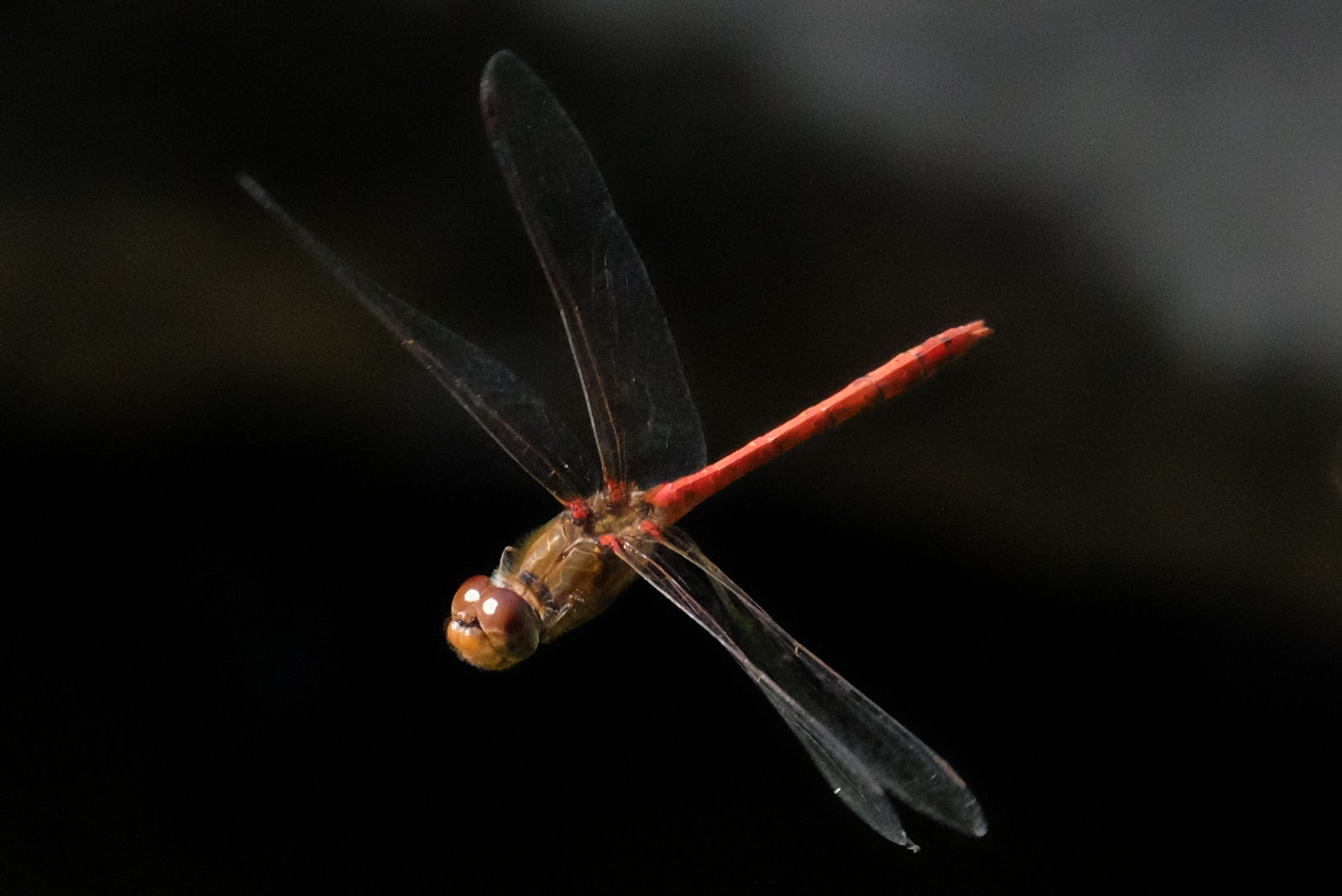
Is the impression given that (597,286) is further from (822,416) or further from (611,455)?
(822,416)

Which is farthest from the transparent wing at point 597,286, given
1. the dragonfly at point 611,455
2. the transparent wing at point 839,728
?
the transparent wing at point 839,728

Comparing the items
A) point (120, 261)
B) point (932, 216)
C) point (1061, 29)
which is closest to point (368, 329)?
point (120, 261)

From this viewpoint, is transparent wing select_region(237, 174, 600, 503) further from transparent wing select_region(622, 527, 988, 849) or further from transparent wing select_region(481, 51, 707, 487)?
transparent wing select_region(622, 527, 988, 849)

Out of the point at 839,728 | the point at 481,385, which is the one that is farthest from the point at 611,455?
the point at 839,728

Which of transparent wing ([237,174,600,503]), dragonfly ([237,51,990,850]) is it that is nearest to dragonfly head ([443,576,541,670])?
dragonfly ([237,51,990,850])

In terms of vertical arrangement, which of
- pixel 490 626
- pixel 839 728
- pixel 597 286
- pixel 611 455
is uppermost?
pixel 597 286

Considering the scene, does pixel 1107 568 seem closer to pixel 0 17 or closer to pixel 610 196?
pixel 610 196
